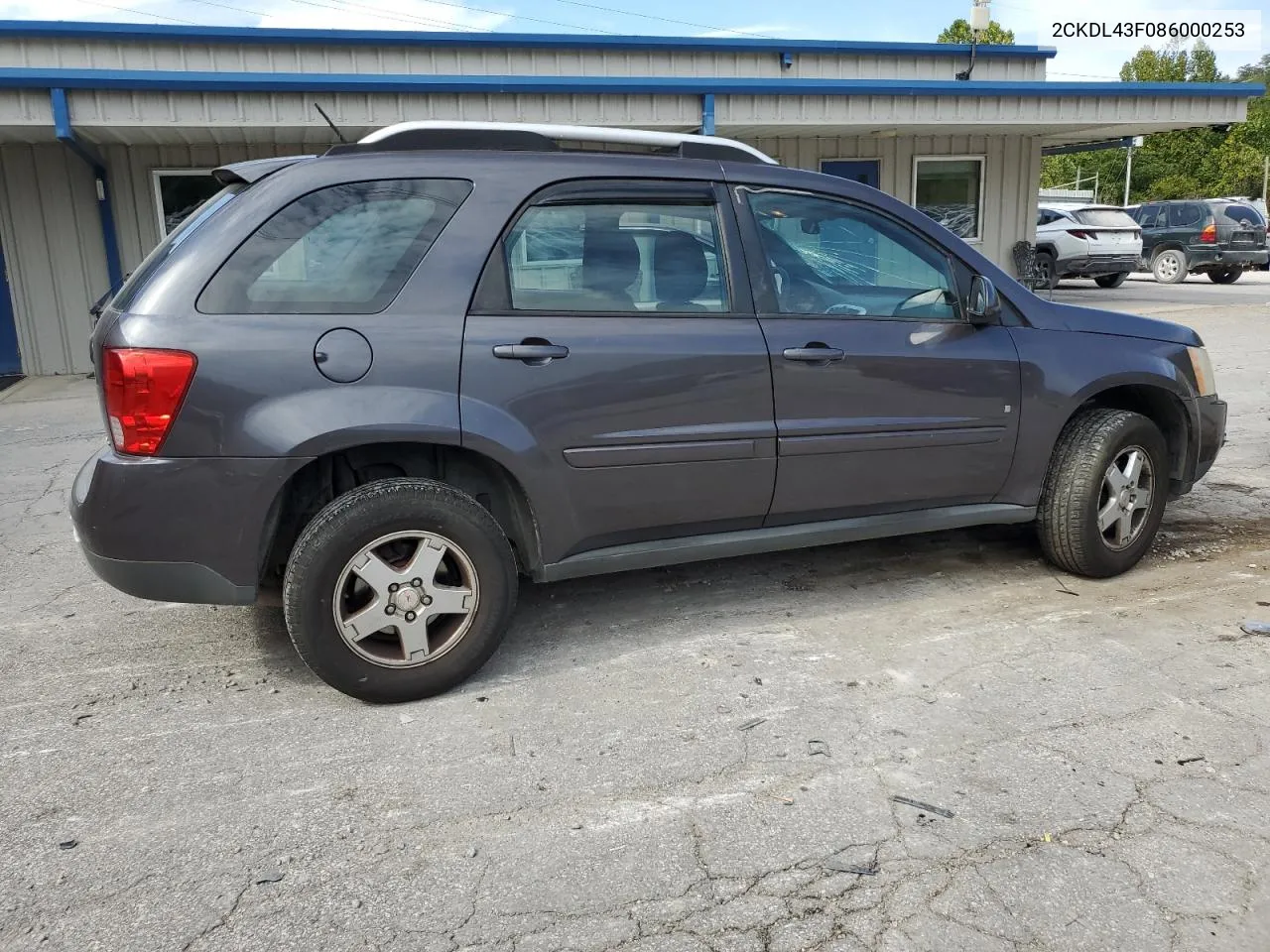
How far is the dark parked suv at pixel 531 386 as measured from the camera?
3.07 meters

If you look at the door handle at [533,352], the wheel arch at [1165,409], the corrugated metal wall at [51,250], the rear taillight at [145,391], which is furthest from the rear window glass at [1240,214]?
the rear taillight at [145,391]

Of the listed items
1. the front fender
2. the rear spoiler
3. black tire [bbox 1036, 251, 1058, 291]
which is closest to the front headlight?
the front fender

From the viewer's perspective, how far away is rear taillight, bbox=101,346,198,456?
9.74ft

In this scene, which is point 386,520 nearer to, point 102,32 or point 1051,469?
point 1051,469

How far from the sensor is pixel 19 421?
8695 millimetres

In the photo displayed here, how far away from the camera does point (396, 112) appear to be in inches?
422

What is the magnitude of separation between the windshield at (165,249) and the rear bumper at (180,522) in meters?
0.52

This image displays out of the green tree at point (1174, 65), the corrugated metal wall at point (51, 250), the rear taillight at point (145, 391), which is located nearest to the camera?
the rear taillight at point (145, 391)

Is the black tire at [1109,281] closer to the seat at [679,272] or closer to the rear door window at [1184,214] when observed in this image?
the rear door window at [1184,214]

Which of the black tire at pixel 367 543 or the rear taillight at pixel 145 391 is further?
the black tire at pixel 367 543

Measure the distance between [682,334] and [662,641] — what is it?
118 centimetres

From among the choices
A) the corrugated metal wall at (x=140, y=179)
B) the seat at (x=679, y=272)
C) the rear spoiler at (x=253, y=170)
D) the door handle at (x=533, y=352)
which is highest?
the corrugated metal wall at (x=140, y=179)

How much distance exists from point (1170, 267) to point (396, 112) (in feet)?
62.4

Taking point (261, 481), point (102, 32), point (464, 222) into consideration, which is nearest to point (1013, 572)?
point (464, 222)
